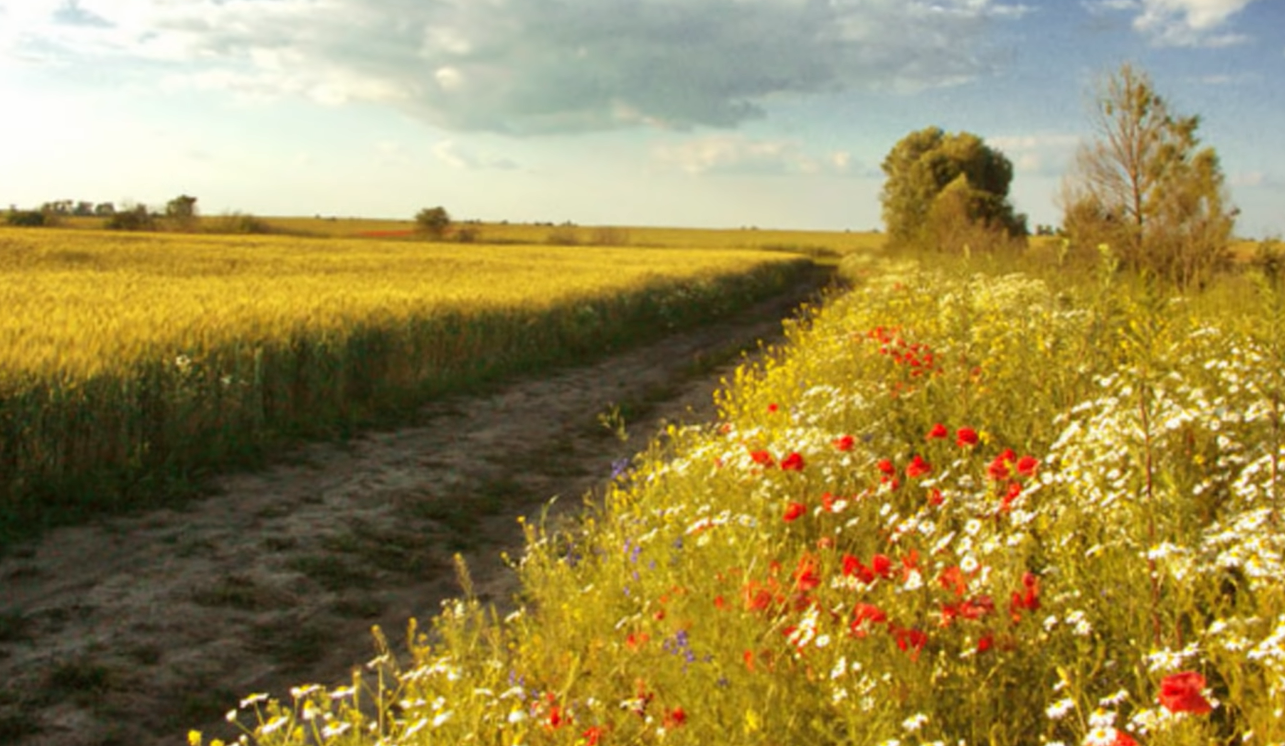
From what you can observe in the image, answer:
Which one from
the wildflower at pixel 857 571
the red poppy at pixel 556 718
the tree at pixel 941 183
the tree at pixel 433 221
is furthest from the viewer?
the tree at pixel 433 221

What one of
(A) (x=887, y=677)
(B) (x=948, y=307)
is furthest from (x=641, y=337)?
(A) (x=887, y=677)

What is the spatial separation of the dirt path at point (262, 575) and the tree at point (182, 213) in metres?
73.2

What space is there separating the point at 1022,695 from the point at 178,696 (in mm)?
4261

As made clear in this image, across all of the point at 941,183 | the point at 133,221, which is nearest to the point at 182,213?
the point at 133,221

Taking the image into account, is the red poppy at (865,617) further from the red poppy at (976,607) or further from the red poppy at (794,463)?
the red poppy at (794,463)

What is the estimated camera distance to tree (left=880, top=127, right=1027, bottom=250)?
186ft

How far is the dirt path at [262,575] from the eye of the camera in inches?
202

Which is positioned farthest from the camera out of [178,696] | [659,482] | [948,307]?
[948,307]

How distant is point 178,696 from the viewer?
5121 mm

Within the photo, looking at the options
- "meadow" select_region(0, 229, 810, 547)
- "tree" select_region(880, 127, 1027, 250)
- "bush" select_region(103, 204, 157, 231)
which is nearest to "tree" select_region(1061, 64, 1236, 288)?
"meadow" select_region(0, 229, 810, 547)

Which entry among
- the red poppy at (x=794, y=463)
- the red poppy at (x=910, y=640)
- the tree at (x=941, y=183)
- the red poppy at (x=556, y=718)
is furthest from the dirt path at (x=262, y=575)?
the tree at (x=941, y=183)

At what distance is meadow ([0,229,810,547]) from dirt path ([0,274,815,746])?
2.52 ft

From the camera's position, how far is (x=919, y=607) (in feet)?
13.5

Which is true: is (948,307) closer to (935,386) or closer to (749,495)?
(935,386)
